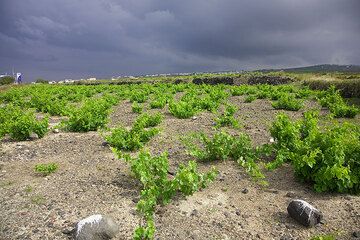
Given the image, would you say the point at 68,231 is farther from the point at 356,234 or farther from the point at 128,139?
the point at 356,234

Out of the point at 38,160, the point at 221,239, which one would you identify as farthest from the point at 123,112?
the point at 221,239

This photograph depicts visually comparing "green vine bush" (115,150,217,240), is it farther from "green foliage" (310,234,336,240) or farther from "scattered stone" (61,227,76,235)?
"green foliage" (310,234,336,240)

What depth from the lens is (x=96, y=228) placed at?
5430 millimetres

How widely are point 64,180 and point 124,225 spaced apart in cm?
220

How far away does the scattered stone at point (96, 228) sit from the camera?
539 centimetres

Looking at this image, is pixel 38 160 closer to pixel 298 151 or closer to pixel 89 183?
pixel 89 183

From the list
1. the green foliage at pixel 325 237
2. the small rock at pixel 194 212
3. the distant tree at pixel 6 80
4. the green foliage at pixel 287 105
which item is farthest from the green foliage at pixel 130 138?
the distant tree at pixel 6 80

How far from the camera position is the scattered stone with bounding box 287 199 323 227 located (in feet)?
18.6

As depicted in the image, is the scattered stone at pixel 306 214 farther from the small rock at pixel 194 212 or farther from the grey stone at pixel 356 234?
the small rock at pixel 194 212

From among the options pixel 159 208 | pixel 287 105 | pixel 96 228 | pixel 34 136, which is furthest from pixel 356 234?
pixel 287 105

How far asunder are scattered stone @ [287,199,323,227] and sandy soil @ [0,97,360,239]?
0.10m

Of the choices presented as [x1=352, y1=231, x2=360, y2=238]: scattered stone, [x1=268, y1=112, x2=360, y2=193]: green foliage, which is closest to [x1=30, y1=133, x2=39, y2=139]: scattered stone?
[x1=268, y1=112, x2=360, y2=193]: green foliage

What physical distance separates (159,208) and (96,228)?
3.75 feet

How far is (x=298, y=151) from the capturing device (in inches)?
283
